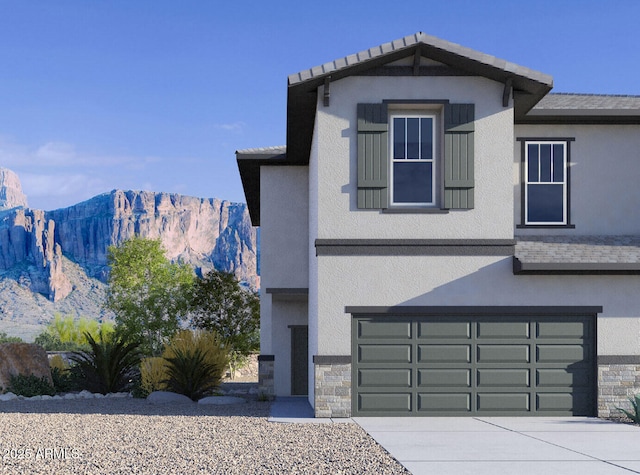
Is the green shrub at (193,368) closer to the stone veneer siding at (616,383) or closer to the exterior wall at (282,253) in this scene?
the exterior wall at (282,253)

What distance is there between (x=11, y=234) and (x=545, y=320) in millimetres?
110728

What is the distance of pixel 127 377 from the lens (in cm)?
2094

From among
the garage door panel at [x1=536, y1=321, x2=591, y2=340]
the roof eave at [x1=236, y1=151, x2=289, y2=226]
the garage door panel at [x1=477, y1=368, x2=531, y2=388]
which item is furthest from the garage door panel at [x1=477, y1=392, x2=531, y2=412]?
the roof eave at [x1=236, y1=151, x2=289, y2=226]

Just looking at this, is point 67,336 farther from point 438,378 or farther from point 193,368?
point 438,378

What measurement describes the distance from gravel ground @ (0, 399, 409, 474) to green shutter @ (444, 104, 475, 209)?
4.48 metres

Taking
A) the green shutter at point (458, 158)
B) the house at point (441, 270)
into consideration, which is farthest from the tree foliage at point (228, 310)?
the green shutter at point (458, 158)

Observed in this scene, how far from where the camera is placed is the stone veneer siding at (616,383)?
48.1 feet

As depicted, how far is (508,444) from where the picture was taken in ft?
36.3

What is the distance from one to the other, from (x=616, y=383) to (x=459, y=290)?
3.34 metres

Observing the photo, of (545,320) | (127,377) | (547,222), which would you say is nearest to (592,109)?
(547,222)

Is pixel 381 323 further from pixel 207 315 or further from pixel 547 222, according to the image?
pixel 207 315

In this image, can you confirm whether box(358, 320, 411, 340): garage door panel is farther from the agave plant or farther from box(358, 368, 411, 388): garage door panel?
the agave plant

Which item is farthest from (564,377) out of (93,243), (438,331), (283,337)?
(93,243)

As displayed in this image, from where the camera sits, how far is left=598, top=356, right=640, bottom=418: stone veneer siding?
14.7 metres
